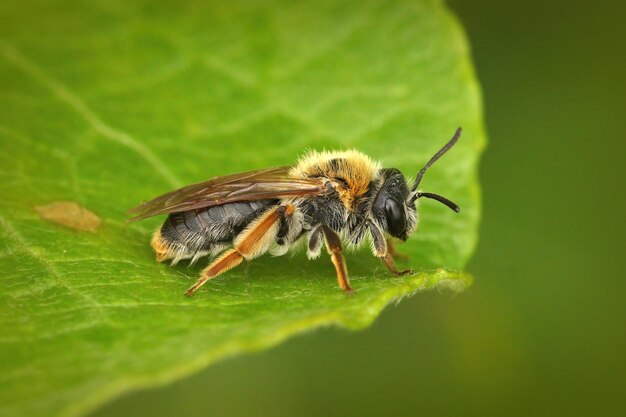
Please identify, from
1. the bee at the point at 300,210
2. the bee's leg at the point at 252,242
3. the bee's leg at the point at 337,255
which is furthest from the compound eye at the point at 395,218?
the bee's leg at the point at 252,242

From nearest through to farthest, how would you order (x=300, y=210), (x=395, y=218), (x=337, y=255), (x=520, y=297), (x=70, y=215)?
(x=70, y=215) < (x=337, y=255) < (x=395, y=218) < (x=300, y=210) < (x=520, y=297)

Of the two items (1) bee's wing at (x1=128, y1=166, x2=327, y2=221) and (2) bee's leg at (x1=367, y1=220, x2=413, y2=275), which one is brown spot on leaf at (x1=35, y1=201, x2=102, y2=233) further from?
(2) bee's leg at (x1=367, y1=220, x2=413, y2=275)

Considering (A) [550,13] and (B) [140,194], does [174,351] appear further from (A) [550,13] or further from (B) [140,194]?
(A) [550,13]

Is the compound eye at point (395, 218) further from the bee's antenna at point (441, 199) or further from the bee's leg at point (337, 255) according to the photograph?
the bee's leg at point (337, 255)

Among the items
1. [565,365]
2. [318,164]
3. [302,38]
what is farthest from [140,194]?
[565,365]

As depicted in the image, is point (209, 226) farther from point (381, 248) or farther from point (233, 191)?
point (381, 248)

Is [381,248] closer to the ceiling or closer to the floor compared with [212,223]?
closer to the floor

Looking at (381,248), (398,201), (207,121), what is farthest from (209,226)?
(398,201)
